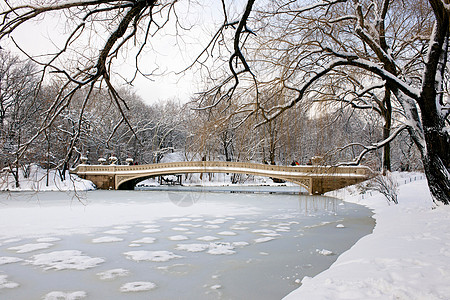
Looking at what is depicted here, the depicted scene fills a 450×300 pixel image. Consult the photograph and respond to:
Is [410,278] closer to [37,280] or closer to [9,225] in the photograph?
[37,280]

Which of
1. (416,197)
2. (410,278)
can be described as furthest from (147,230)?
(416,197)

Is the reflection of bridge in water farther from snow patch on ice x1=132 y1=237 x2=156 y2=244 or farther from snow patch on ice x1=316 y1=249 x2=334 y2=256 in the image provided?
snow patch on ice x1=316 y1=249 x2=334 y2=256

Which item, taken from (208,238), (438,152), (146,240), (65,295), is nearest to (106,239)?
(146,240)

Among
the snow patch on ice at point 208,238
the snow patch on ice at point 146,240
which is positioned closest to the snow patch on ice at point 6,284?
the snow patch on ice at point 146,240

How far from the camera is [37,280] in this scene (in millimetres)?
5082

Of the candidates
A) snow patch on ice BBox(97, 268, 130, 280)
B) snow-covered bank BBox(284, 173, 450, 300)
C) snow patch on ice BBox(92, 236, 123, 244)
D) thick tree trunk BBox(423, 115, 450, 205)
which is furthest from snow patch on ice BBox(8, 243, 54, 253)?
thick tree trunk BBox(423, 115, 450, 205)

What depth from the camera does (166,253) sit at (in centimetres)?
666

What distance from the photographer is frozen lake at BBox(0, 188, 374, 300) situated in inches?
185

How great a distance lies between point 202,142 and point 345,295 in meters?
3.05

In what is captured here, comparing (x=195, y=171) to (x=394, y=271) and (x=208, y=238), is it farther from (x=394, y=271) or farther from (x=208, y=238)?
(x=394, y=271)

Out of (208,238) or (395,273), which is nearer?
(395,273)

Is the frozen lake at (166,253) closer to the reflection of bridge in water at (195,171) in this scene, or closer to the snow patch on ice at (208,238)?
the snow patch on ice at (208,238)

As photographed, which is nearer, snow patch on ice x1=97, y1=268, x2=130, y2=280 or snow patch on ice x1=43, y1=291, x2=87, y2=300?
snow patch on ice x1=43, y1=291, x2=87, y2=300

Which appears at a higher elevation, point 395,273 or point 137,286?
point 395,273
